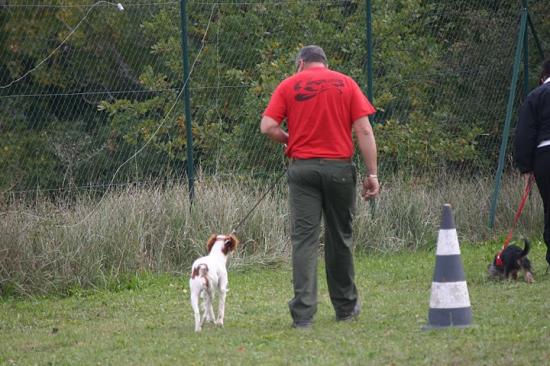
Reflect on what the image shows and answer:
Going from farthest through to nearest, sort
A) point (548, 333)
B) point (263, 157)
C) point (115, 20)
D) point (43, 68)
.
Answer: point (115, 20) → point (43, 68) → point (263, 157) → point (548, 333)

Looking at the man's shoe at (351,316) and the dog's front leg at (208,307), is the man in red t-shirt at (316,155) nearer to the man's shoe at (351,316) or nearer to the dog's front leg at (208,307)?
the man's shoe at (351,316)

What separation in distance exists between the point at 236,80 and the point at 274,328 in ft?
23.6

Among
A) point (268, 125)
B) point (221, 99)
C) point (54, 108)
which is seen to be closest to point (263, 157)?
point (221, 99)

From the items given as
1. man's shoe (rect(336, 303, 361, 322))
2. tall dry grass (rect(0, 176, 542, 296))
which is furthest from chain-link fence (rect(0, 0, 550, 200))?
man's shoe (rect(336, 303, 361, 322))

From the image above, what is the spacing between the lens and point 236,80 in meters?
14.9

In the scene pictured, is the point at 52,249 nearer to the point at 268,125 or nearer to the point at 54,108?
the point at 54,108

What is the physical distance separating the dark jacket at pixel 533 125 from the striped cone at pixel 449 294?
8.88ft

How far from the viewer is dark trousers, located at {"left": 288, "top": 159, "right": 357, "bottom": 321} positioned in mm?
7883

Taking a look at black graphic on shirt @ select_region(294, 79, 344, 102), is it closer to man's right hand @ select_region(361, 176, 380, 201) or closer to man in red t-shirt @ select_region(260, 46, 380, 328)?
man in red t-shirt @ select_region(260, 46, 380, 328)

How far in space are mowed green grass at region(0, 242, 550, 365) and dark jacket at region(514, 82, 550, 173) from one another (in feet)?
4.09

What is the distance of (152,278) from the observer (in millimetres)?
11398

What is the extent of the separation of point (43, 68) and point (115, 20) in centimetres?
215

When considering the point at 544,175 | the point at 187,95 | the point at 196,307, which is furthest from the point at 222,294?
the point at 187,95

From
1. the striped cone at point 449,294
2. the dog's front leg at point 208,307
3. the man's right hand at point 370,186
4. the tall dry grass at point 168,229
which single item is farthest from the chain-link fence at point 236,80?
the striped cone at point 449,294
